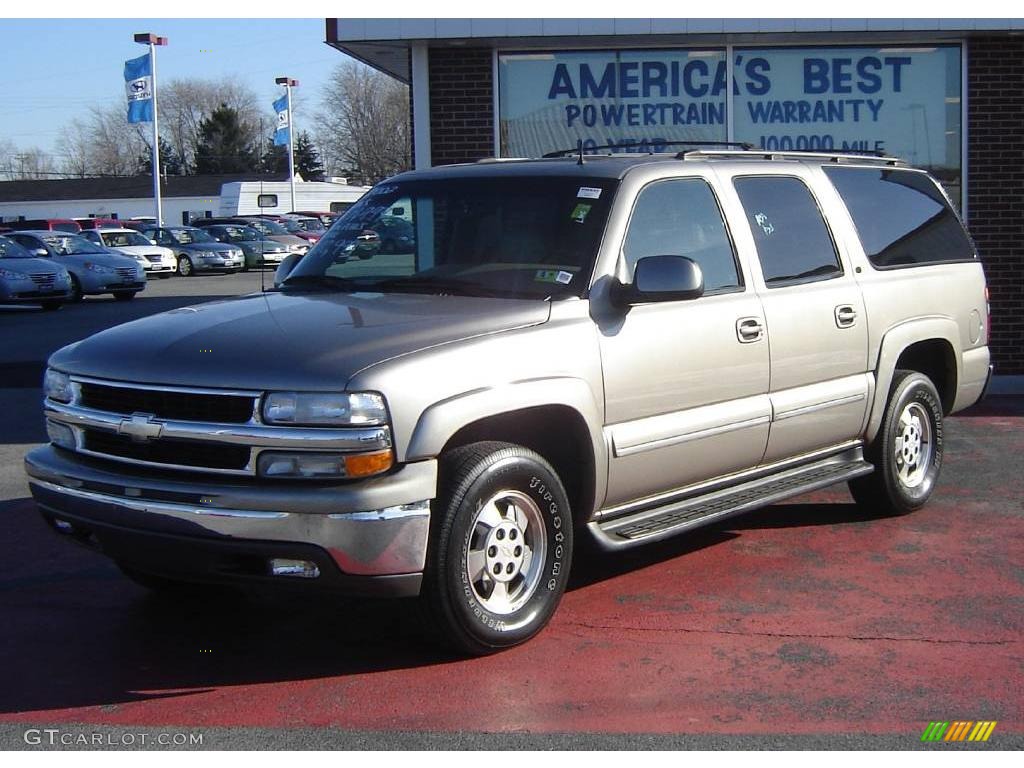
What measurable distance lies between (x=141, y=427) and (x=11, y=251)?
22.4m

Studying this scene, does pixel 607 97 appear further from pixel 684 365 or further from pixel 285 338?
pixel 285 338

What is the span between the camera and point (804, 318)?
6512 millimetres

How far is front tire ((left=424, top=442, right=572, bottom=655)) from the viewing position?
4816mm

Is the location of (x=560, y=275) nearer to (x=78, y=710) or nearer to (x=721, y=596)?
(x=721, y=596)

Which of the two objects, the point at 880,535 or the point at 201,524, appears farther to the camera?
the point at 880,535

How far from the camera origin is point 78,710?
15.2 ft

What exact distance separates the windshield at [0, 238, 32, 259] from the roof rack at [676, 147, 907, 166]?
2069cm

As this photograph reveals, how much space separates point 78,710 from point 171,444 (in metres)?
0.99

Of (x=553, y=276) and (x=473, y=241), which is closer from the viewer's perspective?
(x=553, y=276)

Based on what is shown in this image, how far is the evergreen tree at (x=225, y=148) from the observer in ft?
325

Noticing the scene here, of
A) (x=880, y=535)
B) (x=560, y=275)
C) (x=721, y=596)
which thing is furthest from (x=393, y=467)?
(x=880, y=535)

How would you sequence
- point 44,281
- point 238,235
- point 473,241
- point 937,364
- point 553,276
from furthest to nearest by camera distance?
point 238,235
point 44,281
point 937,364
point 473,241
point 553,276

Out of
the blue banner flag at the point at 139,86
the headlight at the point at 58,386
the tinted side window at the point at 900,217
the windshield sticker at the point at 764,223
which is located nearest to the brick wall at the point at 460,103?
the tinted side window at the point at 900,217

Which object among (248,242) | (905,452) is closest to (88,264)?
(248,242)
